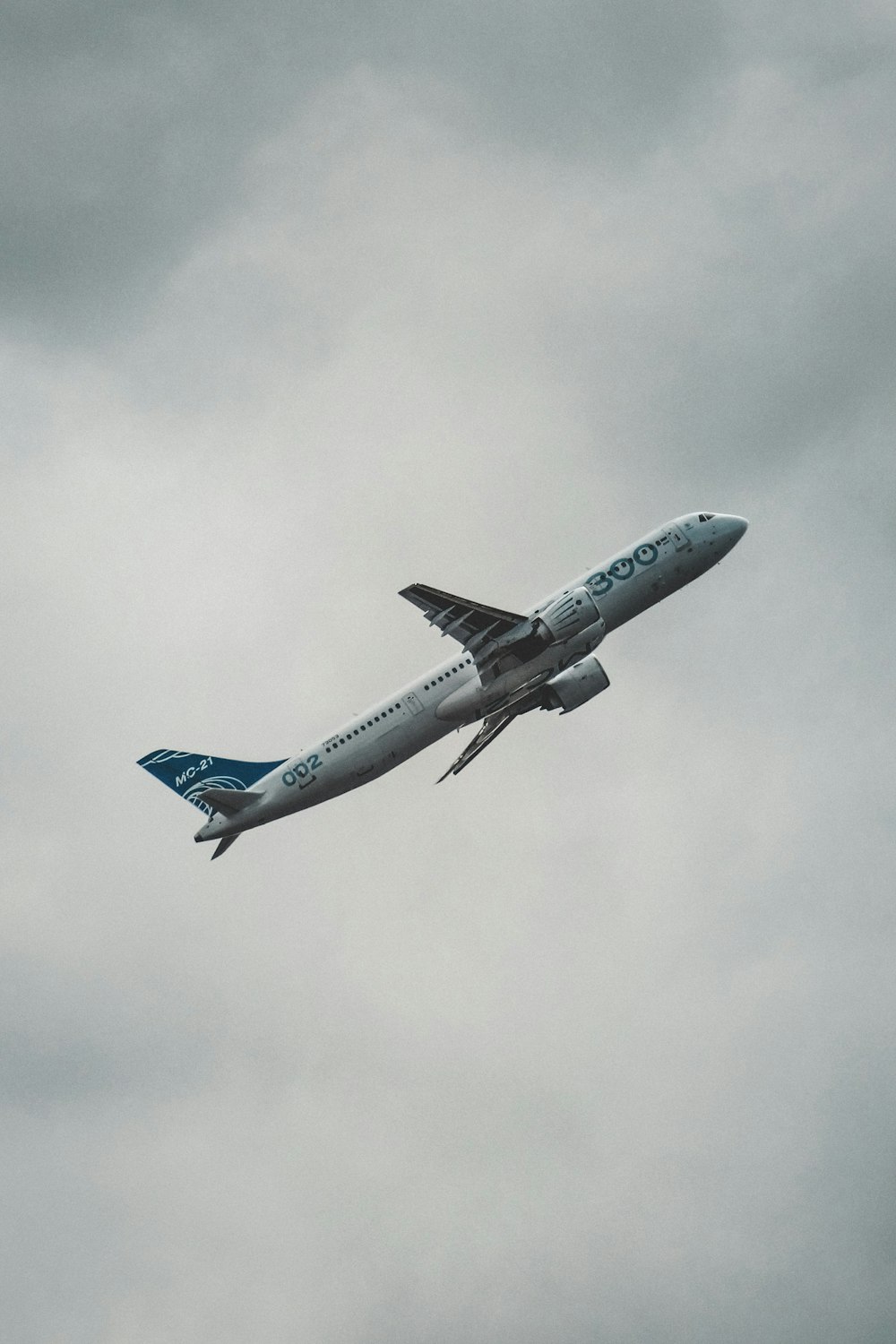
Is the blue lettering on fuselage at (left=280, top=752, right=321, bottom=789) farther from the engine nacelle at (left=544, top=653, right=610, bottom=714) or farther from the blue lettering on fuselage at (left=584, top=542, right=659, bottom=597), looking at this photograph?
the blue lettering on fuselage at (left=584, top=542, right=659, bottom=597)

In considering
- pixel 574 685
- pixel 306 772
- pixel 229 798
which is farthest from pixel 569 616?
pixel 229 798

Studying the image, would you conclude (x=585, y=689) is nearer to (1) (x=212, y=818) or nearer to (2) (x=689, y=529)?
(2) (x=689, y=529)

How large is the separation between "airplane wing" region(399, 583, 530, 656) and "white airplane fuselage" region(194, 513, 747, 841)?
2.06 meters

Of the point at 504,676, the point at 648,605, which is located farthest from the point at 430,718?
the point at 648,605

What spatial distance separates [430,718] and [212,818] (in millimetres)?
16372

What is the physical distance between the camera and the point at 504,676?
10638 cm

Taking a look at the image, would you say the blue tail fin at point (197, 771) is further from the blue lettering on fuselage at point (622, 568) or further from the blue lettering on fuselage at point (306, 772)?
the blue lettering on fuselage at point (622, 568)

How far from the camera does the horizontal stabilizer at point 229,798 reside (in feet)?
356

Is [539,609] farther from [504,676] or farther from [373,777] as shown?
[373,777]

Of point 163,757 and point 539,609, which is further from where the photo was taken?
point 163,757

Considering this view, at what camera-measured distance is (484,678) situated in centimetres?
10669

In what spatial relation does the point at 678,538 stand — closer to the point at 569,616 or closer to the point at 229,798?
the point at 569,616

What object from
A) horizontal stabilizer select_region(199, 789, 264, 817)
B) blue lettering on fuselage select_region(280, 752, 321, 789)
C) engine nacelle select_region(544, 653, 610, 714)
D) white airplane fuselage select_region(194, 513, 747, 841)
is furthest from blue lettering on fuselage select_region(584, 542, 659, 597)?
horizontal stabilizer select_region(199, 789, 264, 817)

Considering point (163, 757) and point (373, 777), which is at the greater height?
point (163, 757)
